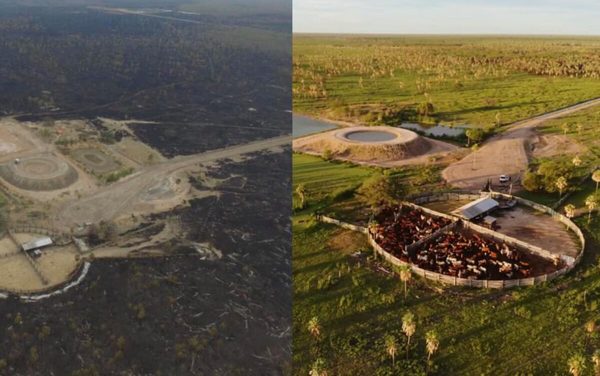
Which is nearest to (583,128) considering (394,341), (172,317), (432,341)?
(432,341)

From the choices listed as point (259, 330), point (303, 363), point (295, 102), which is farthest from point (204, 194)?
point (295, 102)

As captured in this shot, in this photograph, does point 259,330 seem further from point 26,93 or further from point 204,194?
point 26,93

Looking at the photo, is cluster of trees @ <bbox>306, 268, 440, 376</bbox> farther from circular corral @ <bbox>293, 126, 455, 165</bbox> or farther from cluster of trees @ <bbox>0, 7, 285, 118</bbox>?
cluster of trees @ <bbox>0, 7, 285, 118</bbox>

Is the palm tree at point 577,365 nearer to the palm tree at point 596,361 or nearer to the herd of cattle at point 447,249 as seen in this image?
the palm tree at point 596,361

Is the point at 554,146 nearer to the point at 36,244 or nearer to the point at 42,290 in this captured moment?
the point at 36,244

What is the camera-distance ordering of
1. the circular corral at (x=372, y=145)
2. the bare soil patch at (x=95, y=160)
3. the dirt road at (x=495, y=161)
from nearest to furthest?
the dirt road at (x=495, y=161), the bare soil patch at (x=95, y=160), the circular corral at (x=372, y=145)

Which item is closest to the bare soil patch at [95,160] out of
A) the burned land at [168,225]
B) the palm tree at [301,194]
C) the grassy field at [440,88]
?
the burned land at [168,225]

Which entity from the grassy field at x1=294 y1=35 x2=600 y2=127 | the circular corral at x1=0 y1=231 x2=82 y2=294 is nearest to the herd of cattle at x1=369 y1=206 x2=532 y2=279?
the circular corral at x1=0 y1=231 x2=82 y2=294
